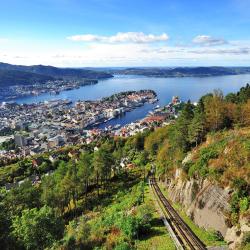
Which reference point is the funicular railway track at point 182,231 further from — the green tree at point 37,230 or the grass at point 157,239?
the green tree at point 37,230

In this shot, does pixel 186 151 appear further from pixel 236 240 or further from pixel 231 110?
pixel 236 240

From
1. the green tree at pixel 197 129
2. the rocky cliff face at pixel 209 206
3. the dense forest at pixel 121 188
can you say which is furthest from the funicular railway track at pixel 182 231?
the green tree at pixel 197 129

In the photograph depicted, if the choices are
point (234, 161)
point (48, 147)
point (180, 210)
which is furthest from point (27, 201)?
point (48, 147)

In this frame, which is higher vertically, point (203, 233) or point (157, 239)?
point (157, 239)

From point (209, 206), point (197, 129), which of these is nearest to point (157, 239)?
point (209, 206)

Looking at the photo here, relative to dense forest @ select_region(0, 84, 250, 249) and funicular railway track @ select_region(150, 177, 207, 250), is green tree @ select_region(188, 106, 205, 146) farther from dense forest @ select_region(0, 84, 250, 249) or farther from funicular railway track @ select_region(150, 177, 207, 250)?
funicular railway track @ select_region(150, 177, 207, 250)

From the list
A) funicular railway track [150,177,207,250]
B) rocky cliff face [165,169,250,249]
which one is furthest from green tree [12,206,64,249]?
rocky cliff face [165,169,250,249]

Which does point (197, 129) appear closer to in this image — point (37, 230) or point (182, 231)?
point (182, 231)
